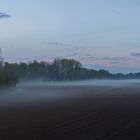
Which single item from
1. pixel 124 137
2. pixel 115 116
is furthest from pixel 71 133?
pixel 115 116

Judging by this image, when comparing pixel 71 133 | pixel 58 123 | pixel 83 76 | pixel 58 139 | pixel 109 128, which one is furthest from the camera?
pixel 83 76

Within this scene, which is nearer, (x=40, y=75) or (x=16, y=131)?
(x=16, y=131)

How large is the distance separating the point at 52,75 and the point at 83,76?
55.4ft

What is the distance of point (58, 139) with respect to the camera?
48.8 ft

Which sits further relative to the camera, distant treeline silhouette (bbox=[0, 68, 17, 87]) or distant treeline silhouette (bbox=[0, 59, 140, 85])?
distant treeline silhouette (bbox=[0, 59, 140, 85])

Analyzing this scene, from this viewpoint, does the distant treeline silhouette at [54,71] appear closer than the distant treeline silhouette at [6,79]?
No

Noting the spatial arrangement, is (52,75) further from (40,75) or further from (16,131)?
(16,131)

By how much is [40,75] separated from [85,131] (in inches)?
4500

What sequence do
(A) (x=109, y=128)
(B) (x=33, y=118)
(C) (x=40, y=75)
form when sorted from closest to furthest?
(A) (x=109, y=128), (B) (x=33, y=118), (C) (x=40, y=75)

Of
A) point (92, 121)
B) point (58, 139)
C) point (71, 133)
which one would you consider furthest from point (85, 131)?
point (92, 121)

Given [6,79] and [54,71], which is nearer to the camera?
[6,79]

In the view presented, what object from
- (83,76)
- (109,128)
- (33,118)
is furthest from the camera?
(83,76)

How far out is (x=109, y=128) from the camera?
17766 mm

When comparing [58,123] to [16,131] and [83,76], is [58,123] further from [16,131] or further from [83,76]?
[83,76]
